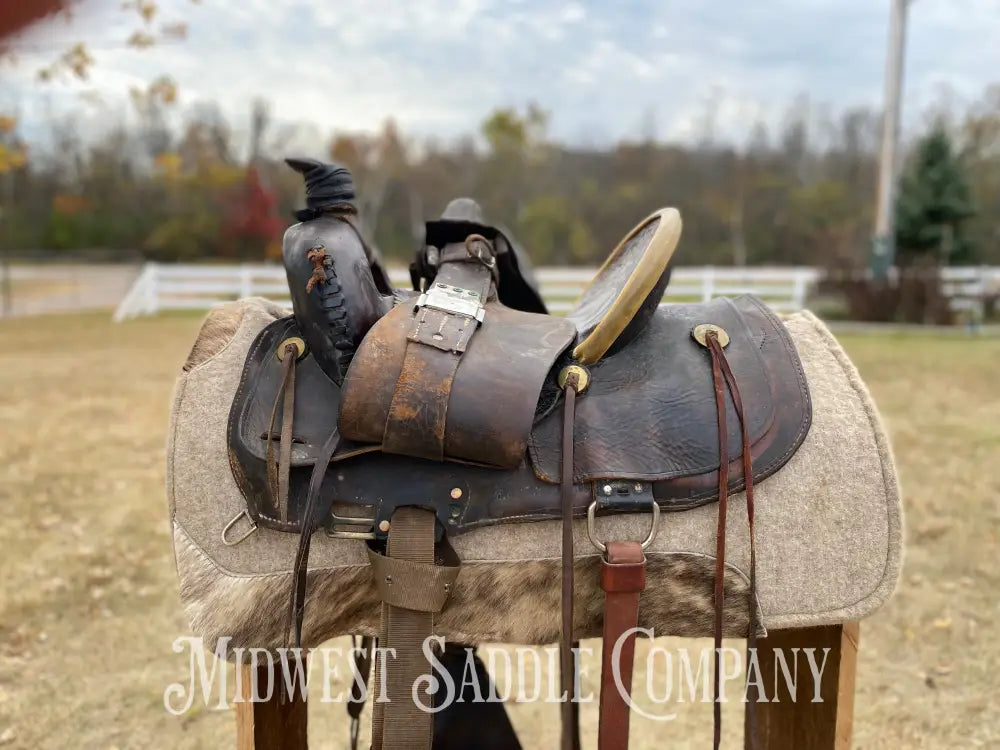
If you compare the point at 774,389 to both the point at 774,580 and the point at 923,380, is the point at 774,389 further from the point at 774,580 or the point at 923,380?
the point at 923,380

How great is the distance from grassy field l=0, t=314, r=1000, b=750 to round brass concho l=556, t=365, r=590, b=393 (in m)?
1.31

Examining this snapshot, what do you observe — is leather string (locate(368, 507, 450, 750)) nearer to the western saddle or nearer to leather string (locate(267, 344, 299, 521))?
the western saddle

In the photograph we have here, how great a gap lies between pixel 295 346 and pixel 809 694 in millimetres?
1268

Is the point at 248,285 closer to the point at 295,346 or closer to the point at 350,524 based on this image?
the point at 295,346

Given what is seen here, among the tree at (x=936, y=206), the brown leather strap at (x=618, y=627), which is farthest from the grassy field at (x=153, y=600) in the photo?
the tree at (x=936, y=206)

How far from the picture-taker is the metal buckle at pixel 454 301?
44.5 inches

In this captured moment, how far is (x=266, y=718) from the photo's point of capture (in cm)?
134

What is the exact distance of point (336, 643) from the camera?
7.99ft

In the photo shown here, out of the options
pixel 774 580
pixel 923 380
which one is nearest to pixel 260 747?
pixel 774 580

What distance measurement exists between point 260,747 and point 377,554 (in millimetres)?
572

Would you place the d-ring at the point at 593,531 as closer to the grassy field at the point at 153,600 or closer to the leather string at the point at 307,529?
the leather string at the point at 307,529

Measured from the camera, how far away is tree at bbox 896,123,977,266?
17.5m

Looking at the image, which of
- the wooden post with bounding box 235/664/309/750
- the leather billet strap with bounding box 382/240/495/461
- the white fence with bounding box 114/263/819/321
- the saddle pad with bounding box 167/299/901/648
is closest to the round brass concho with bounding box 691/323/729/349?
the saddle pad with bounding box 167/299/901/648

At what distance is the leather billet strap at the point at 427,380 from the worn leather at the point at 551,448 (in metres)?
0.05
